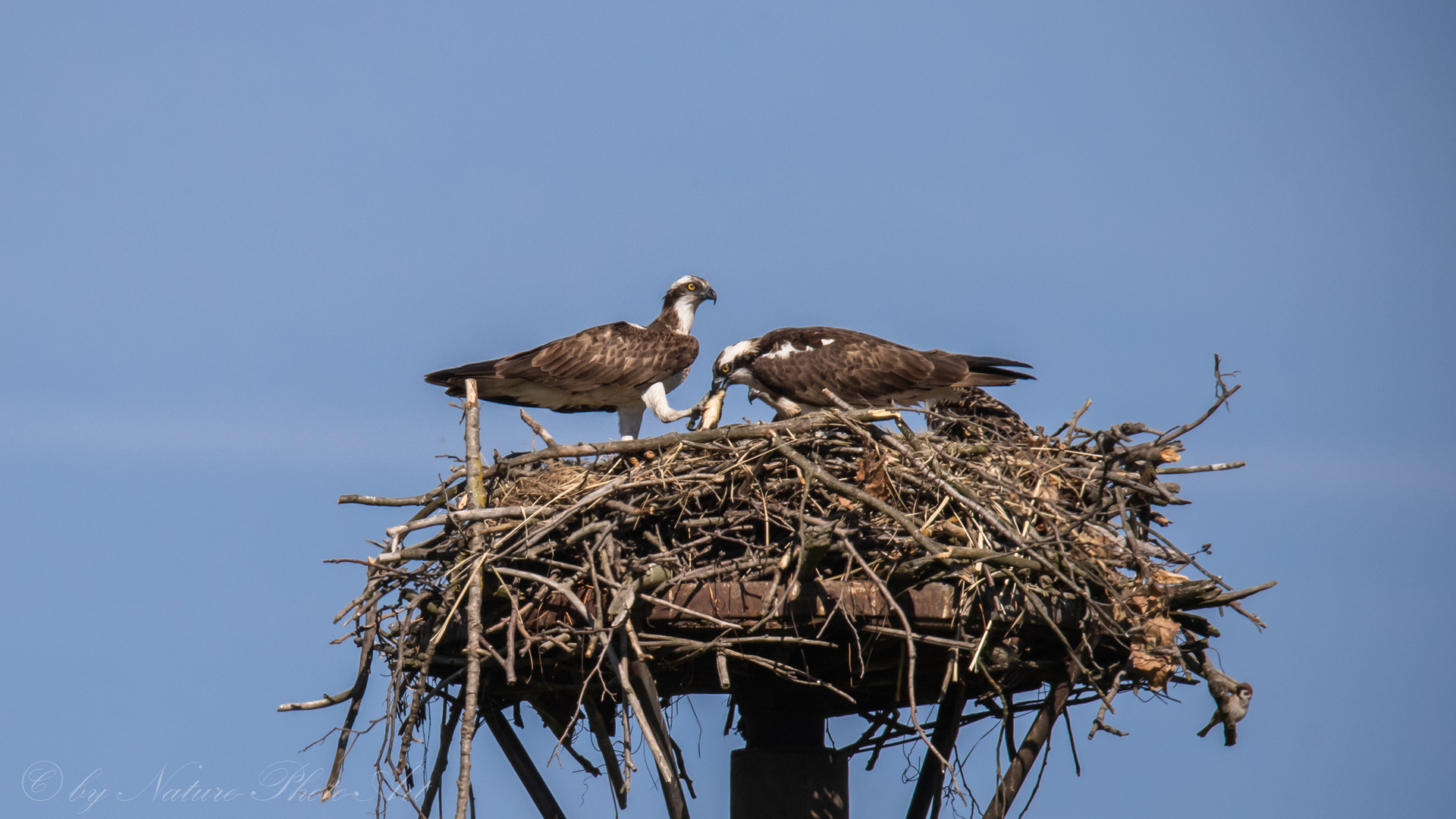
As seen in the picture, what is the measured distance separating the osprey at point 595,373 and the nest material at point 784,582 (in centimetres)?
247

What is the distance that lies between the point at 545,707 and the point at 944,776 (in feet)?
6.87

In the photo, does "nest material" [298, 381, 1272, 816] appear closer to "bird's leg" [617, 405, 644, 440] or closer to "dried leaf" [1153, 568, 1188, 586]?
"dried leaf" [1153, 568, 1188, 586]

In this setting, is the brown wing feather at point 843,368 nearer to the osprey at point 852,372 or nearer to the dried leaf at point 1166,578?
the osprey at point 852,372

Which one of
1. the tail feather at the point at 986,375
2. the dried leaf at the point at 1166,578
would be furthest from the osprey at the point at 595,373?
the dried leaf at the point at 1166,578

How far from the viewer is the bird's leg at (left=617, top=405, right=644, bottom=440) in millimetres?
10688

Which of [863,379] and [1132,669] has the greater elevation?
[863,379]

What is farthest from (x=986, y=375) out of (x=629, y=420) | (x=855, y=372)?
(x=629, y=420)

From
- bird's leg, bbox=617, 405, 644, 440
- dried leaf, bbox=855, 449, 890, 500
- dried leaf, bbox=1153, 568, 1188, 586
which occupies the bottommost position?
dried leaf, bbox=1153, 568, 1188, 586

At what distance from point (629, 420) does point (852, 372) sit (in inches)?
74.9

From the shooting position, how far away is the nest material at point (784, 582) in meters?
6.32

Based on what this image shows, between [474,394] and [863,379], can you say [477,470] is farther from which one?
[863,379]

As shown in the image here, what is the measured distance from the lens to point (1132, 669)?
678 cm

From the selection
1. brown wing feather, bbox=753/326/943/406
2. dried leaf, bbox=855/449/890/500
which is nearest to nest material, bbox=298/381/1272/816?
dried leaf, bbox=855/449/890/500

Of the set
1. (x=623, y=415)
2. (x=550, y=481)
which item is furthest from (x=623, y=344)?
(x=550, y=481)
